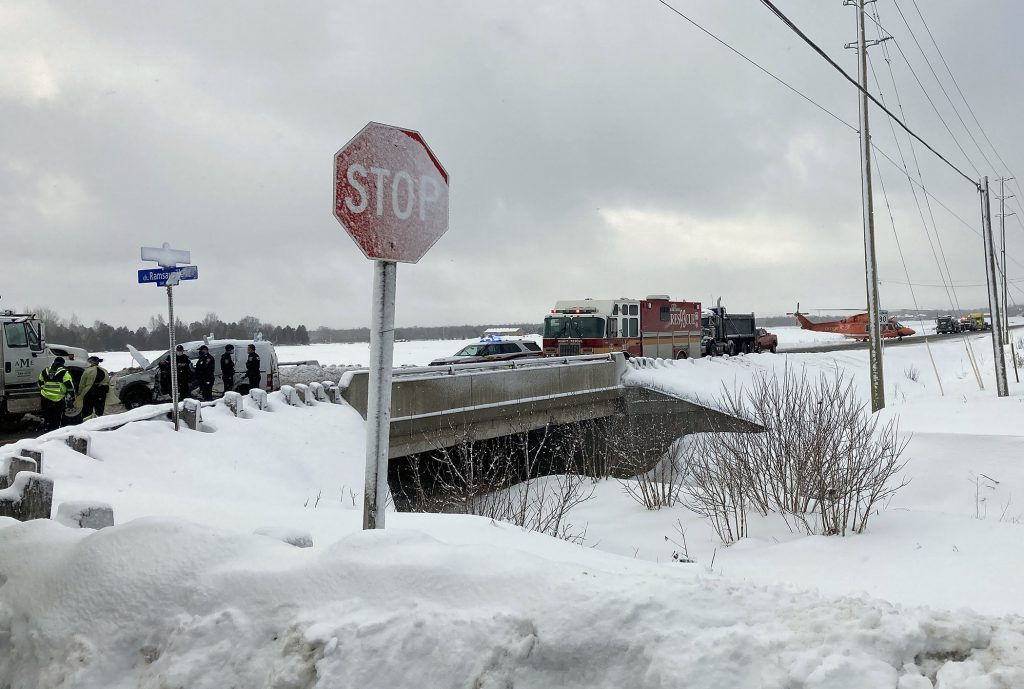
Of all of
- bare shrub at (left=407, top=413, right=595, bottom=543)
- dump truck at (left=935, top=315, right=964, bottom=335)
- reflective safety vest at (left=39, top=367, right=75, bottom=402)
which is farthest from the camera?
dump truck at (left=935, top=315, right=964, bottom=335)

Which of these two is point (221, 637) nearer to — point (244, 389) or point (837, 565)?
point (837, 565)

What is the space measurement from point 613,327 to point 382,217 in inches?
951

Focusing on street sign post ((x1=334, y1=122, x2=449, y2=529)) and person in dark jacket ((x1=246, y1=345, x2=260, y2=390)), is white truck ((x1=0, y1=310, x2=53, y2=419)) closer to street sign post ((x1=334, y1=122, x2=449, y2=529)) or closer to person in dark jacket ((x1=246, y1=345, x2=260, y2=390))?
person in dark jacket ((x1=246, y1=345, x2=260, y2=390))

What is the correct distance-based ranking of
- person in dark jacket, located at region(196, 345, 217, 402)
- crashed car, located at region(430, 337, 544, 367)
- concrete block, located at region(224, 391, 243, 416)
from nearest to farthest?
concrete block, located at region(224, 391, 243, 416) < person in dark jacket, located at region(196, 345, 217, 402) < crashed car, located at region(430, 337, 544, 367)

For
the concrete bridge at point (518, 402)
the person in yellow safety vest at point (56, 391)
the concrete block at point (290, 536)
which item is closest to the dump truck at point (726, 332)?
the concrete bridge at point (518, 402)

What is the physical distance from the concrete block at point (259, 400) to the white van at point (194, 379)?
5.98m

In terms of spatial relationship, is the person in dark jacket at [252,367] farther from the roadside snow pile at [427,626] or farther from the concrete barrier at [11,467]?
the roadside snow pile at [427,626]

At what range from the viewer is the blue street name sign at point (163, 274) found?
386 inches

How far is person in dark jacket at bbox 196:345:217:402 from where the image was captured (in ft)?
56.4

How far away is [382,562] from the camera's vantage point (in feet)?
8.84

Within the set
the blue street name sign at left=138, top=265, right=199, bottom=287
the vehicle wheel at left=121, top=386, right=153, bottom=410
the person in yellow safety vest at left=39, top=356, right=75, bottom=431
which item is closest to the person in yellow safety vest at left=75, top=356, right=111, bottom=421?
the person in yellow safety vest at left=39, top=356, right=75, bottom=431

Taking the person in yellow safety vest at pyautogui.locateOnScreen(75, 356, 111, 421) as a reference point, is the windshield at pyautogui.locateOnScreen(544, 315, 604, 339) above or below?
above

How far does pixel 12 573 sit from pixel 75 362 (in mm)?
18388

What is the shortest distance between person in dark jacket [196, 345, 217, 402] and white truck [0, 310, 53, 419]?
3.55 meters
